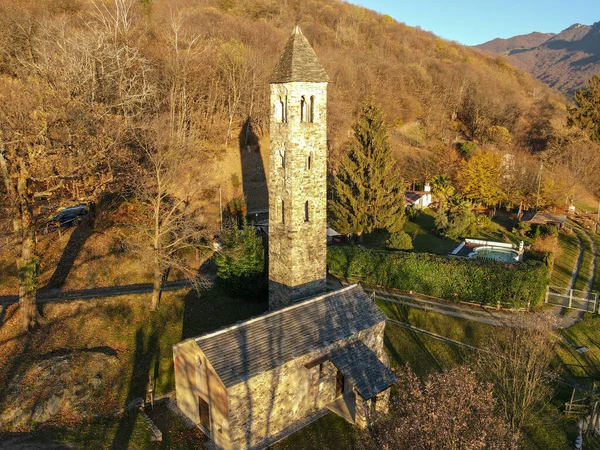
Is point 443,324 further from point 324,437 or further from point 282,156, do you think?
point 282,156

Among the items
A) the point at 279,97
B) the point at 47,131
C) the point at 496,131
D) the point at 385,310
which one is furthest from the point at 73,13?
the point at 496,131

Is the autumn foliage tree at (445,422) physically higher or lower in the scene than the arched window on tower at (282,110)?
lower

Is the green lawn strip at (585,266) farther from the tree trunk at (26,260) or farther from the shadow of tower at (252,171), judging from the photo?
the tree trunk at (26,260)

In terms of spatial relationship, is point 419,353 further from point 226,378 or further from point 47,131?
point 47,131

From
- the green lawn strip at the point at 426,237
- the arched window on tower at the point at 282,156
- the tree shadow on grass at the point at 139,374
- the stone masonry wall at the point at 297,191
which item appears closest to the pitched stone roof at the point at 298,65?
the stone masonry wall at the point at 297,191

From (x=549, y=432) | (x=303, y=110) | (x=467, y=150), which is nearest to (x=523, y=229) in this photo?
(x=467, y=150)

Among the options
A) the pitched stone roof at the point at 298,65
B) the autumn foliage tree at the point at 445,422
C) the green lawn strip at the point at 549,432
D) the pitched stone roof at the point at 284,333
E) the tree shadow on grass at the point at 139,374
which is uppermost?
the pitched stone roof at the point at 298,65
